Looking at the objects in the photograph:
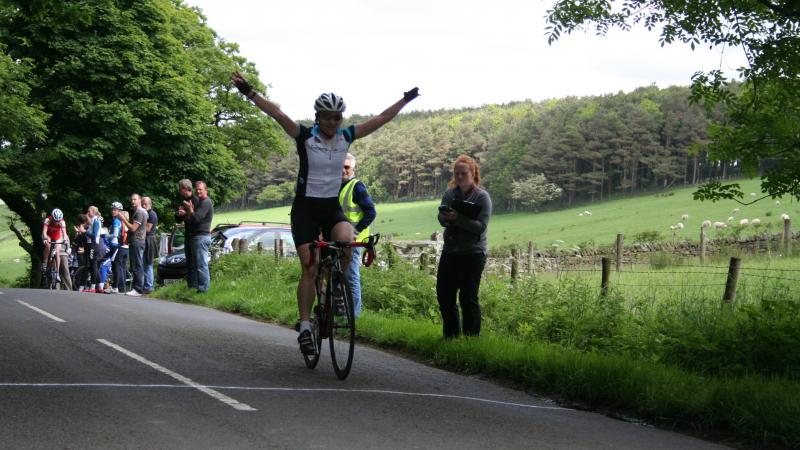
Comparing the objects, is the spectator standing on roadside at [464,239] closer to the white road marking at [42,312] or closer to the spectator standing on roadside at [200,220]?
the white road marking at [42,312]

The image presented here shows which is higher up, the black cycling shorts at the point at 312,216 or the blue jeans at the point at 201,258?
the black cycling shorts at the point at 312,216

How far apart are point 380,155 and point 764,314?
110631mm

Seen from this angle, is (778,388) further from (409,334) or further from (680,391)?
(409,334)

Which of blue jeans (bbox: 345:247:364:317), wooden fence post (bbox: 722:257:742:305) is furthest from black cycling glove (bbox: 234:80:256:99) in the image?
wooden fence post (bbox: 722:257:742:305)

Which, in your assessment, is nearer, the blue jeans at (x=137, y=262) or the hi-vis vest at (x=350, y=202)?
the hi-vis vest at (x=350, y=202)

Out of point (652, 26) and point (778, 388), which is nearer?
point (778, 388)

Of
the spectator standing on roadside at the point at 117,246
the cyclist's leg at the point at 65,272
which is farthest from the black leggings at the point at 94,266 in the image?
the cyclist's leg at the point at 65,272

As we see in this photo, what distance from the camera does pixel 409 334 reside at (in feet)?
35.7

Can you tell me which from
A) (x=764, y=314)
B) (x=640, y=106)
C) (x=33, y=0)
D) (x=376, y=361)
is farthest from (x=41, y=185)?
(x=640, y=106)

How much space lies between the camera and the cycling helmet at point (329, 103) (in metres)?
7.68

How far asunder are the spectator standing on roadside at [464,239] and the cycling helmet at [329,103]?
2.24 metres

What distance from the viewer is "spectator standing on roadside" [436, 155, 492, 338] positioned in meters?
9.61

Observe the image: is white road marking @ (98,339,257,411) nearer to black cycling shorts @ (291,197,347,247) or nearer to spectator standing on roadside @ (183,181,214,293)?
black cycling shorts @ (291,197,347,247)

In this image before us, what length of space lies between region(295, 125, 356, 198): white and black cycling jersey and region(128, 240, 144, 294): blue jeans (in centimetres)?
1365
